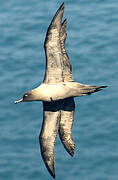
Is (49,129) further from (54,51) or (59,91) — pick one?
(54,51)

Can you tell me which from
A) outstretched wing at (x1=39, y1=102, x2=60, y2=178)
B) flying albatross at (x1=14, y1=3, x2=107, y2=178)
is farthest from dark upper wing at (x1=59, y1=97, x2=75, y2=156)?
outstretched wing at (x1=39, y1=102, x2=60, y2=178)

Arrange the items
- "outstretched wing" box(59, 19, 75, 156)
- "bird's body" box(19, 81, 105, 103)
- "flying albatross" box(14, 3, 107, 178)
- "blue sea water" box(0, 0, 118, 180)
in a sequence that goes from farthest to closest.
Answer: "blue sea water" box(0, 0, 118, 180), "outstretched wing" box(59, 19, 75, 156), "bird's body" box(19, 81, 105, 103), "flying albatross" box(14, 3, 107, 178)

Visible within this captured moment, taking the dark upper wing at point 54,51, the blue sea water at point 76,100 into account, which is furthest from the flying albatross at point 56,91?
the blue sea water at point 76,100

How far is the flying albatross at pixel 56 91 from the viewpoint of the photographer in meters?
32.1

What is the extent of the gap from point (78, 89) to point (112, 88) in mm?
34752

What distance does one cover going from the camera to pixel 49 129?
34.0 m

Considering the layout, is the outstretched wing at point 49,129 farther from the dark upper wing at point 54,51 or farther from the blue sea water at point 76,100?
the blue sea water at point 76,100

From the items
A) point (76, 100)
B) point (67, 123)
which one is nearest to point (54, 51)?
point (67, 123)

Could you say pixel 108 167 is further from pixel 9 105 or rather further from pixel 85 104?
pixel 9 105

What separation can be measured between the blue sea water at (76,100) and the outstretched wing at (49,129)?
30097mm

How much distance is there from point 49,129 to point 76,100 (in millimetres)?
31728

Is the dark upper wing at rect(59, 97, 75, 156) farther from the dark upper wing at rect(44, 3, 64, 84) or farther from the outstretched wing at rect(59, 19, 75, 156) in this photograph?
the dark upper wing at rect(44, 3, 64, 84)

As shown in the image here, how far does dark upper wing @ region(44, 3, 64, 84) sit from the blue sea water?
104 feet

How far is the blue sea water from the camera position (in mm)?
64500
